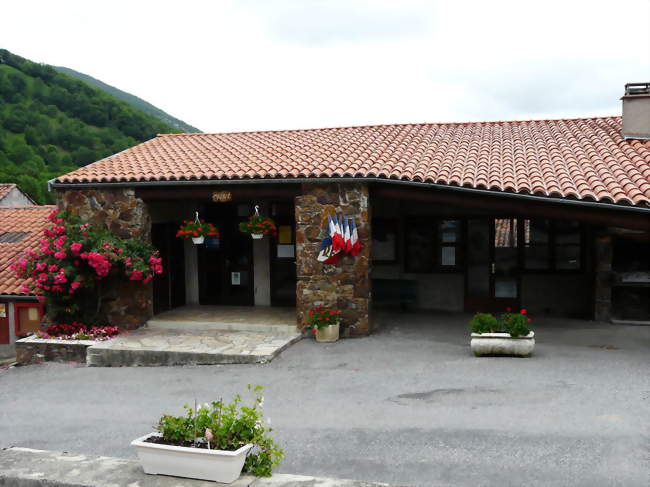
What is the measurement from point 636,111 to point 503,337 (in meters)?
6.14

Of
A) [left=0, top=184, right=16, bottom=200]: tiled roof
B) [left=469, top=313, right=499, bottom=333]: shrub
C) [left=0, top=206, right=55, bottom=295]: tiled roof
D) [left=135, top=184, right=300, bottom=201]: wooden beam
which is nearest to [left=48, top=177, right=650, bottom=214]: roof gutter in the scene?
[left=135, top=184, right=300, bottom=201]: wooden beam

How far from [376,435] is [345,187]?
192 inches

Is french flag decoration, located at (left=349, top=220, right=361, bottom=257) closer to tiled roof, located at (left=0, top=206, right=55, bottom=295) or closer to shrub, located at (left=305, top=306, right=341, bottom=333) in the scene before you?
shrub, located at (left=305, top=306, right=341, bottom=333)

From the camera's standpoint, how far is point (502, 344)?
8453 millimetres

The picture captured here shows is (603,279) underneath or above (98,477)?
above

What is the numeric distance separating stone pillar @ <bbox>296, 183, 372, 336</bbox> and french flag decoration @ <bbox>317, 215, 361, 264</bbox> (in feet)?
0.34

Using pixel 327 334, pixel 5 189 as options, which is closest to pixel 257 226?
pixel 327 334

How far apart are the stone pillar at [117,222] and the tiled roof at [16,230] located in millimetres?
2982

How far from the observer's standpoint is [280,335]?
1029cm

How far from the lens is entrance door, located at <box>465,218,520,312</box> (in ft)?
39.4

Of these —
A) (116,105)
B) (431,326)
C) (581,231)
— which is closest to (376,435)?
(431,326)

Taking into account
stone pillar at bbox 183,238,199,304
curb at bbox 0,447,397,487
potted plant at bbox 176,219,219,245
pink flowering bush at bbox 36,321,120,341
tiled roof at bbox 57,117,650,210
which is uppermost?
tiled roof at bbox 57,117,650,210

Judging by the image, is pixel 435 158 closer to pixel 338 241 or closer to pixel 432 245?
pixel 432 245

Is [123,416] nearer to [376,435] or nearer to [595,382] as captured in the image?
[376,435]
